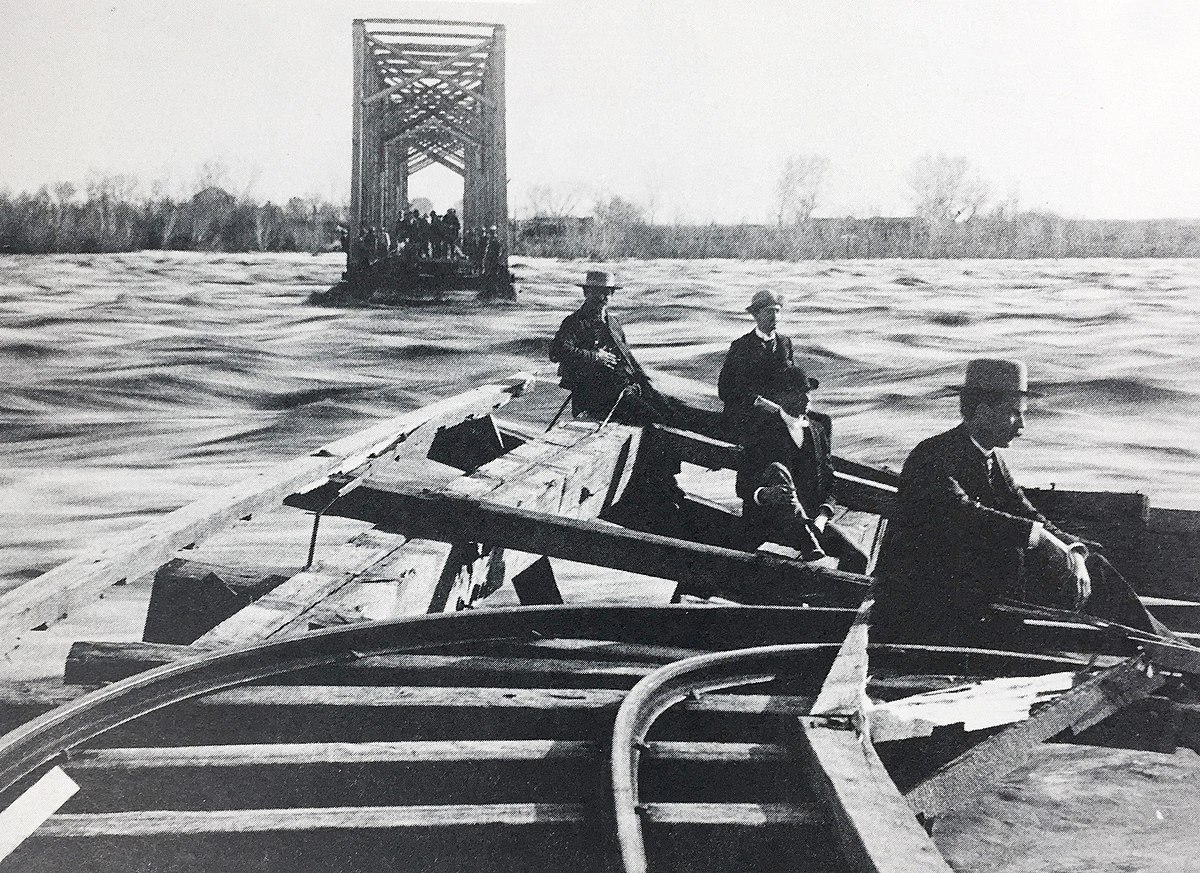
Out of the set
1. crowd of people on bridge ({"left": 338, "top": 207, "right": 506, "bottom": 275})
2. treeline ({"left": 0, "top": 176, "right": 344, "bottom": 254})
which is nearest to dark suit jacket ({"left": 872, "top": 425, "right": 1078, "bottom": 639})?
treeline ({"left": 0, "top": 176, "right": 344, "bottom": 254})

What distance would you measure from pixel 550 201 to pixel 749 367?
1969 millimetres

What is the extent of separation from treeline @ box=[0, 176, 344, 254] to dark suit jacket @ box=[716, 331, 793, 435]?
106 inches

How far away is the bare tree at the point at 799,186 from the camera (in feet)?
17.3

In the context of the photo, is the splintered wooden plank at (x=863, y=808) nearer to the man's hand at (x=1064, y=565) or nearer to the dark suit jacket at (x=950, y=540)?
the dark suit jacket at (x=950, y=540)

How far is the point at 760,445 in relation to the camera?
14.1 feet

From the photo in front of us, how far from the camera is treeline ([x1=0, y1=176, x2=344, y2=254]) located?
155 inches

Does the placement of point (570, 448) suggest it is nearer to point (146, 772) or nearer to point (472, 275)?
point (146, 772)

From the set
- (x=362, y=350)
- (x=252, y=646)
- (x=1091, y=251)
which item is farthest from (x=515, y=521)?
(x=362, y=350)

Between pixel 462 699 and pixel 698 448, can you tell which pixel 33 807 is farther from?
pixel 698 448

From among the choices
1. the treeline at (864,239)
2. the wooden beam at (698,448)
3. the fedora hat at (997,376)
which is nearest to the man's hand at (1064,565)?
the fedora hat at (997,376)

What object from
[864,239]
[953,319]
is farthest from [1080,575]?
[953,319]

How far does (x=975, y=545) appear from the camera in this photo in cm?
272

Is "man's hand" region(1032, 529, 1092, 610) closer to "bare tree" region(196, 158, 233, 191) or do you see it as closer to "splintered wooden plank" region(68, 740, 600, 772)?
"splintered wooden plank" region(68, 740, 600, 772)

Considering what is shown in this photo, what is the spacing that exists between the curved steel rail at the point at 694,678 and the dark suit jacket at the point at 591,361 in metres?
3.04
